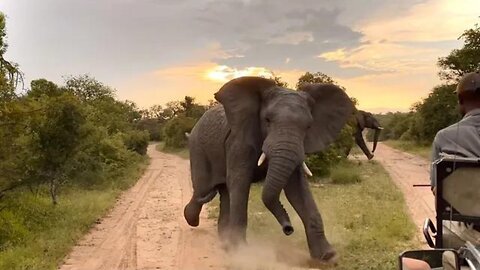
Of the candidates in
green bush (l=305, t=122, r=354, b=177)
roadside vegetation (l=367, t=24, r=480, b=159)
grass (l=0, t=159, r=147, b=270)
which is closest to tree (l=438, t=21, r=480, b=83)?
roadside vegetation (l=367, t=24, r=480, b=159)

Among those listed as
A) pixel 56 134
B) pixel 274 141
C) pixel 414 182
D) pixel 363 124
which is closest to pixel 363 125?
pixel 363 124

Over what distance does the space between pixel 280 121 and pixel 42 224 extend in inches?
219

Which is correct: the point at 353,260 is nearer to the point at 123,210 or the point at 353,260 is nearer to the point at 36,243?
the point at 36,243

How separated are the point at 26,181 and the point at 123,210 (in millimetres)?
2522

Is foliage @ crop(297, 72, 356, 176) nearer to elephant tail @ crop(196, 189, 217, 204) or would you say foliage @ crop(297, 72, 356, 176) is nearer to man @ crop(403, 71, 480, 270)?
elephant tail @ crop(196, 189, 217, 204)

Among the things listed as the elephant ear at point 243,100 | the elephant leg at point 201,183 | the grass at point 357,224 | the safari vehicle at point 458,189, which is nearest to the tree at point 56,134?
the grass at point 357,224

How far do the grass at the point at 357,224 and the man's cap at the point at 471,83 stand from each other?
4.02 m

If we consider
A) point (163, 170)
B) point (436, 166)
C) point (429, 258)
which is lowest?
point (163, 170)

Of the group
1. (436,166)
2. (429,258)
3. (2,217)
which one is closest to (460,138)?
(436,166)

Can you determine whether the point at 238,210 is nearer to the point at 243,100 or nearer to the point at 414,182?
the point at 243,100

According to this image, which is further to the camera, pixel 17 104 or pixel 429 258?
pixel 17 104

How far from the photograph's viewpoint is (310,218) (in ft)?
26.0

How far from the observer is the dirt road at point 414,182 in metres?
11.7

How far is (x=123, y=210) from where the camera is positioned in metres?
13.5
